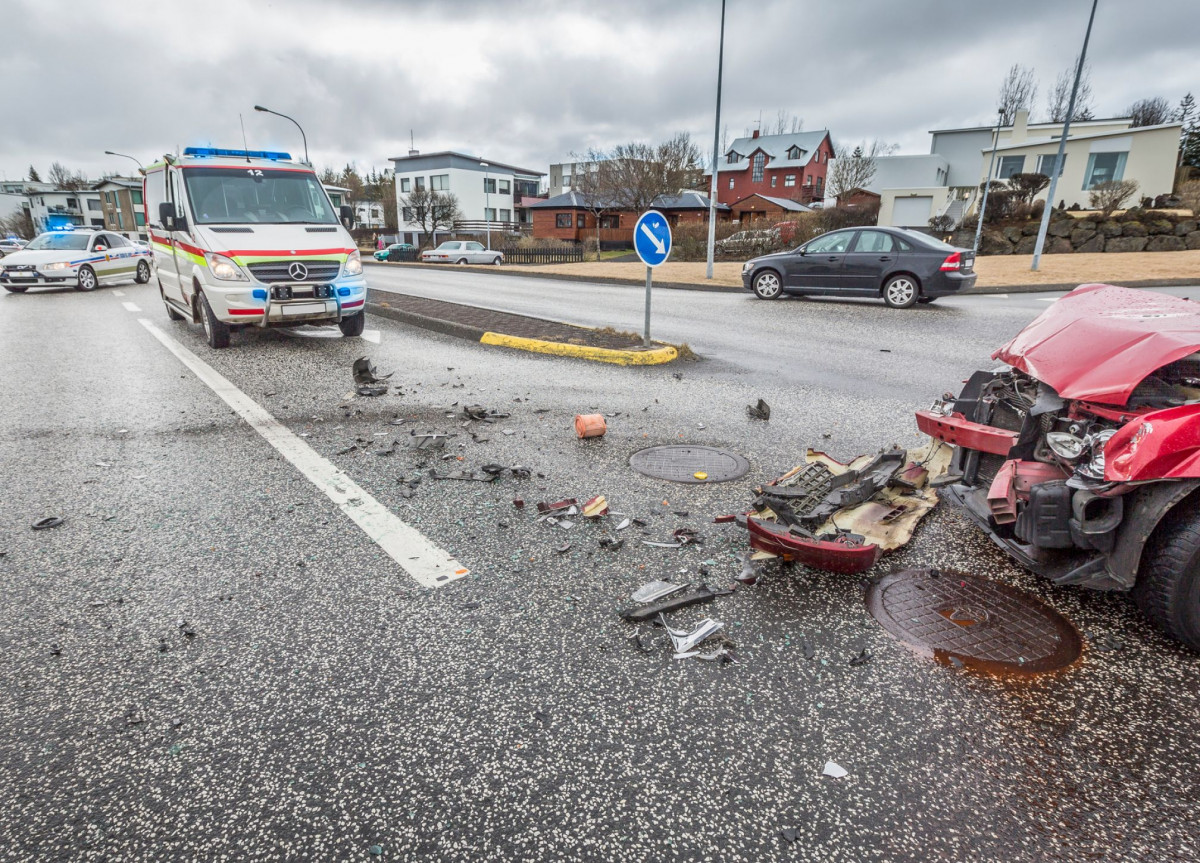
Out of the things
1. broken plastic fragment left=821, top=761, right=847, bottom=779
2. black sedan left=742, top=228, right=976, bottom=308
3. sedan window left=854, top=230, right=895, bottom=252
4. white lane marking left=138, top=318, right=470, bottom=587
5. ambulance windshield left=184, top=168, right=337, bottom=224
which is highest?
ambulance windshield left=184, top=168, right=337, bottom=224

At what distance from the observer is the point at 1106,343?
2949 millimetres

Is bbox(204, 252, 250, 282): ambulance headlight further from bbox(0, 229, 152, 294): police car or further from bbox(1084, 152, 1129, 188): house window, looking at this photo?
bbox(1084, 152, 1129, 188): house window

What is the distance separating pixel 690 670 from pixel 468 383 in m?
5.16

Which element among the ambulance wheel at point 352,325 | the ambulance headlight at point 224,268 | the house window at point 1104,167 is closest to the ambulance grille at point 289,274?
the ambulance headlight at point 224,268

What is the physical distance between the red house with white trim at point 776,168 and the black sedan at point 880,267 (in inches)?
2147

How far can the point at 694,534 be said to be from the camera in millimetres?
3553

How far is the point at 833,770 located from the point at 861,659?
61 cm

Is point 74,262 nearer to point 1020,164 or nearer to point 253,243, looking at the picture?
point 253,243

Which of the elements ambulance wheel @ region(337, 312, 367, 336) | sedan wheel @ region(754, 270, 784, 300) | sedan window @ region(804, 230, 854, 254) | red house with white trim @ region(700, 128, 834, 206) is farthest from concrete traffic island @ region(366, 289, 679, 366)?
red house with white trim @ region(700, 128, 834, 206)

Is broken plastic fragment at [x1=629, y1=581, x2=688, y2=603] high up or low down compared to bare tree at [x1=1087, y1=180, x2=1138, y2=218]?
down

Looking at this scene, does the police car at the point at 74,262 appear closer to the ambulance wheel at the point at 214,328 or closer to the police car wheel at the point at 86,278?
the police car wheel at the point at 86,278

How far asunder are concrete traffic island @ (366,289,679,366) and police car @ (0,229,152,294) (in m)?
10.2

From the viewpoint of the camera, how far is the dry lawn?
17.4m

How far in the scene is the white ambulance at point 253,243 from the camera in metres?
8.12
